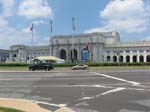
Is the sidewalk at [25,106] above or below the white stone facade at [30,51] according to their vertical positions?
below

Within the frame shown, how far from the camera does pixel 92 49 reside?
178125 mm

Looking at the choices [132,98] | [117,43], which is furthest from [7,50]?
[132,98]

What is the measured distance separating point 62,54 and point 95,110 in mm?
185004

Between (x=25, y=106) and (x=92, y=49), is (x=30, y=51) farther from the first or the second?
(x=25, y=106)

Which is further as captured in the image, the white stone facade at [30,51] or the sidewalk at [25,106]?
the white stone facade at [30,51]

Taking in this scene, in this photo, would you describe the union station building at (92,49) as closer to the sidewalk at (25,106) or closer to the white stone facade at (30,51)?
the white stone facade at (30,51)

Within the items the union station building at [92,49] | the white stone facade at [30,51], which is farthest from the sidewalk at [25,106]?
the white stone facade at [30,51]

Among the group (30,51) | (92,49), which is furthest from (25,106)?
(30,51)

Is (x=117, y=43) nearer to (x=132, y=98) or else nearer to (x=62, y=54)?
(x=62, y=54)

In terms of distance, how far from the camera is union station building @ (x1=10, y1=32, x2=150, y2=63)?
16588 centimetres

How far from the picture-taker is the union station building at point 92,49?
166 metres

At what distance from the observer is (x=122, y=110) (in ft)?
38.3

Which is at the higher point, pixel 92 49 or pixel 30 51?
pixel 92 49

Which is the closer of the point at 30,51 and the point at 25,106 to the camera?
the point at 25,106
